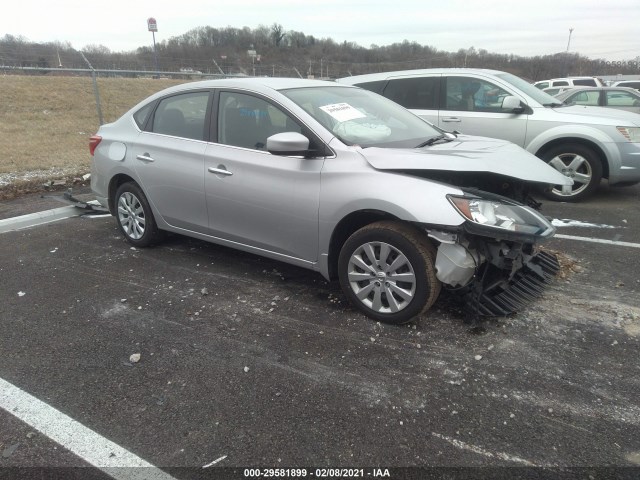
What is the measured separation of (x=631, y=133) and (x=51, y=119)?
1491 cm

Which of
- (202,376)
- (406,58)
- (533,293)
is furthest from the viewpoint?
(406,58)

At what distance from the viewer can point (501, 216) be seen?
3.08m

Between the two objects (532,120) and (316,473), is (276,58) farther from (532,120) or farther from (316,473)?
(316,473)

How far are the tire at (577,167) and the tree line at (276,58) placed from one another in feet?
38.3

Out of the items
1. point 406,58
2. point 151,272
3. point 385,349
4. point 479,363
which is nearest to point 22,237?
point 151,272

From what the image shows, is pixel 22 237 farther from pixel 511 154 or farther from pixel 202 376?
pixel 511 154

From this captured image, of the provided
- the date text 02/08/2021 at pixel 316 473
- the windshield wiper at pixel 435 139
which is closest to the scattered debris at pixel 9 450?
the date text 02/08/2021 at pixel 316 473

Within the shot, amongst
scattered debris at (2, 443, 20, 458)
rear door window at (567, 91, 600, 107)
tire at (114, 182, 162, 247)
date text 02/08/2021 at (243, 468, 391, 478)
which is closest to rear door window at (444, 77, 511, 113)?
tire at (114, 182, 162, 247)

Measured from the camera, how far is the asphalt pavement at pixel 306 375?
2256 millimetres

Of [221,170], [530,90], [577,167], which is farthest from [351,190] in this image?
[530,90]

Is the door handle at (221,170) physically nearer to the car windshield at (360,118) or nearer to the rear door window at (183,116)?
the rear door window at (183,116)

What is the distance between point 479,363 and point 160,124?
12.0 ft

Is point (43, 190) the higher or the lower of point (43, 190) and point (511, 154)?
the lower

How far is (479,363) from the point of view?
2.92 m
